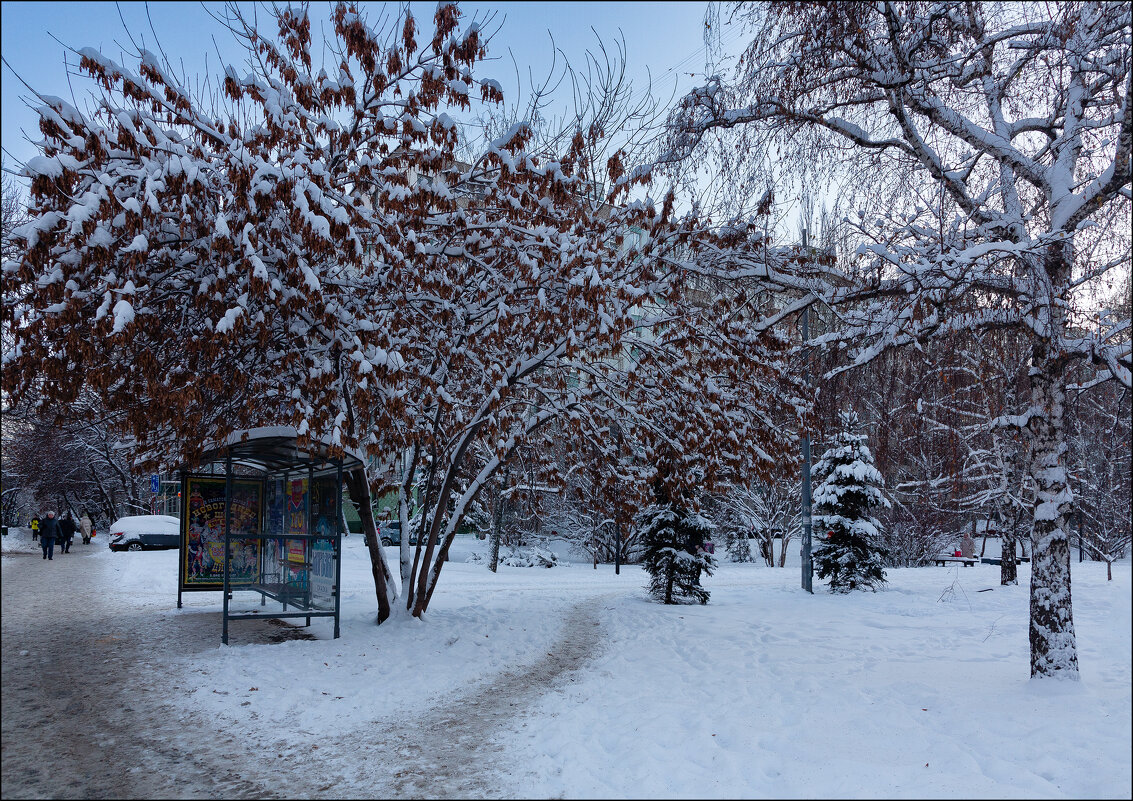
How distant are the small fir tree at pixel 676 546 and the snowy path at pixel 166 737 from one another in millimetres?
5509

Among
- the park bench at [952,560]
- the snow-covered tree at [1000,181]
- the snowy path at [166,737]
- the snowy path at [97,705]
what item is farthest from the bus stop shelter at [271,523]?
the park bench at [952,560]

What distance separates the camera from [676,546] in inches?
622

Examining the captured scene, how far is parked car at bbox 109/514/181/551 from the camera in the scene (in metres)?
32.0

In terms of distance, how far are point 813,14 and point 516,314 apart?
14.9ft

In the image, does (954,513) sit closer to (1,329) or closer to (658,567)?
(658,567)

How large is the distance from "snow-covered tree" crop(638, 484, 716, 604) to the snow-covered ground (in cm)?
99

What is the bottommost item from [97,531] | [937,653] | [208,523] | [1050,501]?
[97,531]

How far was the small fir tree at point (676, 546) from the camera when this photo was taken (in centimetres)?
1555

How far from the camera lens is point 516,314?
997 centimetres

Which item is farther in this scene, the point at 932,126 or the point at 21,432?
the point at 21,432

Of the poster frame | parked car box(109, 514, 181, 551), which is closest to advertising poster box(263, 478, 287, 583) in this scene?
the poster frame

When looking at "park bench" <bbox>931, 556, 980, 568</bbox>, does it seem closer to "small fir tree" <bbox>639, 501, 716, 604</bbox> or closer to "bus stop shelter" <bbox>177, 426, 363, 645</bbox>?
"small fir tree" <bbox>639, 501, 716, 604</bbox>

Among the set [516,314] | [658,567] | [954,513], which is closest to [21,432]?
[658,567]

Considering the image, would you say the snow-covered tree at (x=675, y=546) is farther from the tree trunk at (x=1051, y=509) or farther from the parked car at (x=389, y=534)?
the parked car at (x=389, y=534)
